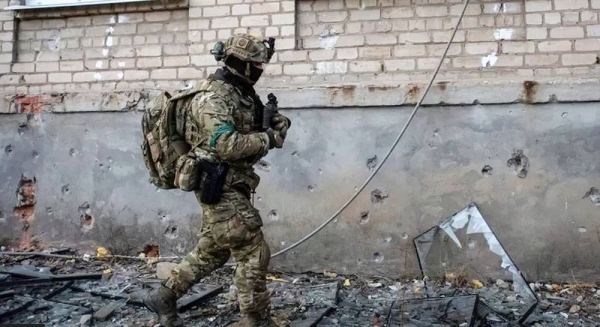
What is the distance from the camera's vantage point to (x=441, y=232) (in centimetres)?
412

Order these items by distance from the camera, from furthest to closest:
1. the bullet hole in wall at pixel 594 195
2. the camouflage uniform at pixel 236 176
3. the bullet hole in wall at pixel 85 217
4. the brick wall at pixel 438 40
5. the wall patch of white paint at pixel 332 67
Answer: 1. the bullet hole in wall at pixel 85 217
2. the wall patch of white paint at pixel 332 67
3. the brick wall at pixel 438 40
4. the bullet hole in wall at pixel 594 195
5. the camouflage uniform at pixel 236 176

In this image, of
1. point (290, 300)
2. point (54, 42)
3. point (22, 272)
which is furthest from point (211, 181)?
point (54, 42)

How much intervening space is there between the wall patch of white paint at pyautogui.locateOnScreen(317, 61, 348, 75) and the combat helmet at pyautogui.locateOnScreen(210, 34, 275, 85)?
4.52ft

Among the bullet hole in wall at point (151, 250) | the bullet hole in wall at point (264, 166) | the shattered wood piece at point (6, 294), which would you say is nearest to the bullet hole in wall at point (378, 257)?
the bullet hole in wall at point (264, 166)

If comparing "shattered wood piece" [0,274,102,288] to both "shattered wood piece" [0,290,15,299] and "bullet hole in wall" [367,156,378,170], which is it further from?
"bullet hole in wall" [367,156,378,170]

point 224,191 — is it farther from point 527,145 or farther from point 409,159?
point 527,145

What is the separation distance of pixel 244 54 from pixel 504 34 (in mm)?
2253

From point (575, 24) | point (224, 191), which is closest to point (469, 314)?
point (224, 191)

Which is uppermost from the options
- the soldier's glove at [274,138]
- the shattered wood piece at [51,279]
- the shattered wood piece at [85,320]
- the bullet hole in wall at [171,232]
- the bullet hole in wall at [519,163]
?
the soldier's glove at [274,138]

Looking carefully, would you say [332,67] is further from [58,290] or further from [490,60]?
[58,290]

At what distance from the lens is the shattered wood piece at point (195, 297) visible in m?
3.55

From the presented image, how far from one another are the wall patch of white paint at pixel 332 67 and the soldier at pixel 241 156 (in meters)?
1.35

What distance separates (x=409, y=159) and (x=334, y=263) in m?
1.01

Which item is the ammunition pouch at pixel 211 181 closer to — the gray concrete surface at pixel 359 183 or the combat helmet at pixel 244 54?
the combat helmet at pixel 244 54
